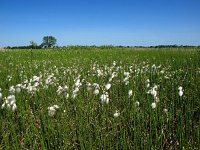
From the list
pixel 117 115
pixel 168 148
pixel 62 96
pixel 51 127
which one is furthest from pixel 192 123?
pixel 62 96

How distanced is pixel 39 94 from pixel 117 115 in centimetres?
248

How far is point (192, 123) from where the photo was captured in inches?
161

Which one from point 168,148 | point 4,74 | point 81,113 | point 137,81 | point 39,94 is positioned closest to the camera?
point 168,148

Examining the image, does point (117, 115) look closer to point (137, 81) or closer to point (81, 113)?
point (81, 113)

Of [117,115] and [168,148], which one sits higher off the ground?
[117,115]

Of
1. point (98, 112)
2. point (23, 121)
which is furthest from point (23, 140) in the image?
point (98, 112)

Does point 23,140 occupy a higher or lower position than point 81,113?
lower

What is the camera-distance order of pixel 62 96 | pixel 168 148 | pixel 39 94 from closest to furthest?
pixel 168 148
pixel 62 96
pixel 39 94

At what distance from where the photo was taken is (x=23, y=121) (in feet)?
14.0

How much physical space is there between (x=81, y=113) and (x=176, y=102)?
1.67 meters

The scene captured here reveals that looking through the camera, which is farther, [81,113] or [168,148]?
[81,113]

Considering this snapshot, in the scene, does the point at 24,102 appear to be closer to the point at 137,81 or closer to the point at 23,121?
the point at 23,121

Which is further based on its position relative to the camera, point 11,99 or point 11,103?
point 11,99

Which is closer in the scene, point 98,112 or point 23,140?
point 23,140
